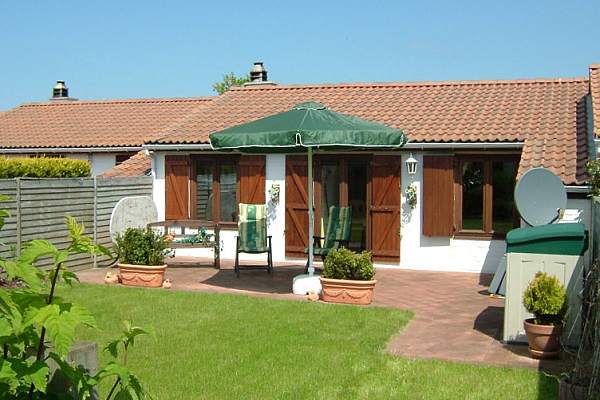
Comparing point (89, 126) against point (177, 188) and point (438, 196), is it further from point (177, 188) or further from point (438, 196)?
point (438, 196)

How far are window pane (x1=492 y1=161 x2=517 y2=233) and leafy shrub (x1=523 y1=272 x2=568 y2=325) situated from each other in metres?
6.68

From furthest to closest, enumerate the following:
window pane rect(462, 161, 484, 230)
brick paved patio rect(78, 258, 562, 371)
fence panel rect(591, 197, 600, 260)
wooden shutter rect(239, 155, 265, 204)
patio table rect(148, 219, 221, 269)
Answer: wooden shutter rect(239, 155, 265, 204) < window pane rect(462, 161, 484, 230) < patio table rect(148, 219, 221, 269) < brick paved patio rect(78, 258, 562, 371) < fence panel rect(591, 197, 600, 260)

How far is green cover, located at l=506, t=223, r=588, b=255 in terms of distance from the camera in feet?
25.0

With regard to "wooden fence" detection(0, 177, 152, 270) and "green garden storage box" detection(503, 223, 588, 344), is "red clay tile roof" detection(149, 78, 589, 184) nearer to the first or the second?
"wooden fence" detection(0, 177, 152, 270)

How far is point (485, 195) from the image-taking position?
46.1 ft

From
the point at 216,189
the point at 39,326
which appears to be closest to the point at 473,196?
the point at 216,189

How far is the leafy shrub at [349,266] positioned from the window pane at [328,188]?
15.4 ft

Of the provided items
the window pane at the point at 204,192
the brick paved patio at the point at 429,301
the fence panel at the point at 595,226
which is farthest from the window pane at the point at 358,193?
the fence panel at the point at 595,226

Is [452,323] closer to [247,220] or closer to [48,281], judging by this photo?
[247,220]

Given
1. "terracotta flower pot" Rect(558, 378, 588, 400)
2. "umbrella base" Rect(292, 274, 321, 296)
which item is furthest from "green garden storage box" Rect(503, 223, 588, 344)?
"umbrella base" Rect(292, 274, 321, 296)

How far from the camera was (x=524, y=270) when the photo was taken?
7.79 m

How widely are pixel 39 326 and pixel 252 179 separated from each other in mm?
12735

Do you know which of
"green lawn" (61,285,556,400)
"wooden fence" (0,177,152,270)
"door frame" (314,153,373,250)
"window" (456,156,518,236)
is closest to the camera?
"green lawn" (61,285,556,400)

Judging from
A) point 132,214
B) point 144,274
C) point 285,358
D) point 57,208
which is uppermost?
point 57,208
